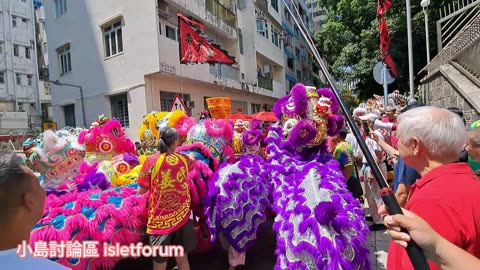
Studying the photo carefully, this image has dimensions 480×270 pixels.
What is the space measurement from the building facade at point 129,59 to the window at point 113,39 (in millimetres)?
36

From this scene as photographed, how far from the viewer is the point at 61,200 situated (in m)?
3.24

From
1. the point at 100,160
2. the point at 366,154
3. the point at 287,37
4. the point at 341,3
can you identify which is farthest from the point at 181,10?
the point at 287,37

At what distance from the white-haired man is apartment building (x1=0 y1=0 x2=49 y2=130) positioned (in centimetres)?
3076

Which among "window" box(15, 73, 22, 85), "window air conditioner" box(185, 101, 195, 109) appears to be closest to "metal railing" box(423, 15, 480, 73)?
"window air conditioner" box(185, 101, 195, 109)

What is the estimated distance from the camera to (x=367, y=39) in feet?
47.3

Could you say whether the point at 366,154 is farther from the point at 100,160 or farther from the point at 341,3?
the point at 341,3

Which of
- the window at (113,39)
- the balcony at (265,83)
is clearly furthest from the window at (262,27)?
the window at (113,39)

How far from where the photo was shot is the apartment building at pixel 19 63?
28.5 metres

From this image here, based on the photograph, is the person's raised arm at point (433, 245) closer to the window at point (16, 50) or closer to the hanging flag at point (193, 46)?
the hanging flag at point (193, 46)

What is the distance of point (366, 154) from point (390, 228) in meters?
0.25

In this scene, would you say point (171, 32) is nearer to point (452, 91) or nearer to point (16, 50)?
point (452, 91)

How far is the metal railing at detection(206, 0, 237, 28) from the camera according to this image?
15586 millimetres

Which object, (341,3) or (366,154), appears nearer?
(366,154)

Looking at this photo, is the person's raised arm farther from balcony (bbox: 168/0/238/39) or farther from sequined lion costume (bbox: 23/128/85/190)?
balcony (bbox: 168/0/238/39)
